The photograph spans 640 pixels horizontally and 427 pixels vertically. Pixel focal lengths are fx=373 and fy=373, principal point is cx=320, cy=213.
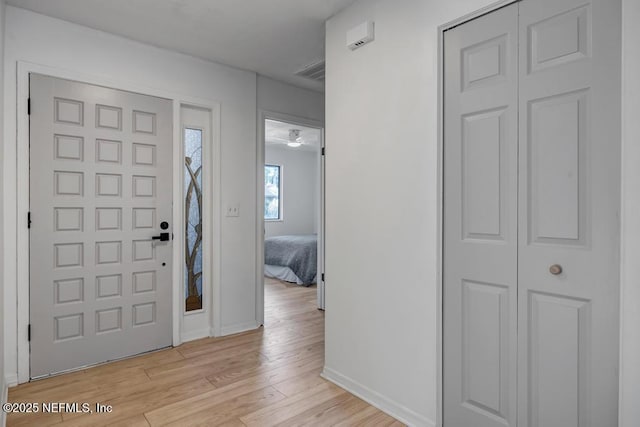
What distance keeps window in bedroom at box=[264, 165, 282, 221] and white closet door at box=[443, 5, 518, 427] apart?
6250mm

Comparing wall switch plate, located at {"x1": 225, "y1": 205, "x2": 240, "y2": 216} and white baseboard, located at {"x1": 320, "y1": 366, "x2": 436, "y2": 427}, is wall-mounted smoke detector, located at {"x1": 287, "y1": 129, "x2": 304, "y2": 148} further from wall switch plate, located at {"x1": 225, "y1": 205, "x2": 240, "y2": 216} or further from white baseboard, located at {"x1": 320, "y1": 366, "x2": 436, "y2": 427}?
white baseboard, located at {"x1": 320, "y1": 366, "x2": 436, "y2": 427}

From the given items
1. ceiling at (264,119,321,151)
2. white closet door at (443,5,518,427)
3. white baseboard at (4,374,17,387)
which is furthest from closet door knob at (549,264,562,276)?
ceiling at (264,119,321,151)

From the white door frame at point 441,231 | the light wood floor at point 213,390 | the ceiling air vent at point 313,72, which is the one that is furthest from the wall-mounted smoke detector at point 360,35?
the light wood floor at point 213,390

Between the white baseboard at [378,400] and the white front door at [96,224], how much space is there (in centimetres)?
155

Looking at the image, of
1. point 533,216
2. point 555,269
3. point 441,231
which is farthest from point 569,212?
point 441,231

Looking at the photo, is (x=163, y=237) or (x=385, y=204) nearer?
(x=385, y=204)

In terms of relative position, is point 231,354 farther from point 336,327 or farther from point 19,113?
point 19,113

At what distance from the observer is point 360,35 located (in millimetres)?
2336

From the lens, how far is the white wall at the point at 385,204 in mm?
2006

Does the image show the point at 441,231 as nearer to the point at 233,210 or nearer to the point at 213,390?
the point at 213,390

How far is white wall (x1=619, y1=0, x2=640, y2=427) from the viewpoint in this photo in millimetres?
1284

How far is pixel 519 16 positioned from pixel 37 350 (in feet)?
11.6

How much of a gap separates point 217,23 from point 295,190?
18.6 feet

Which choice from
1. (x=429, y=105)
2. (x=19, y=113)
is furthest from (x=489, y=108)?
(x=19, y=113)
